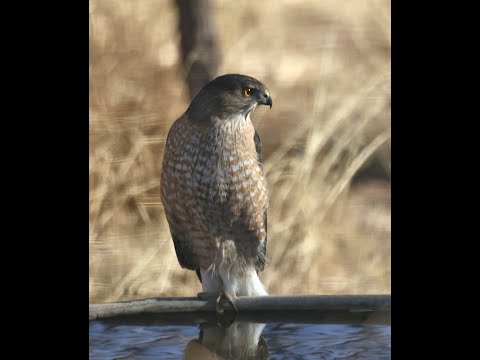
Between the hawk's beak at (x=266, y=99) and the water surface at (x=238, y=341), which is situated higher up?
the hawk's beak at (x=266, y=99)

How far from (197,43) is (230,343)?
1.30m

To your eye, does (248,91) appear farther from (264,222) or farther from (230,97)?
(264,222)

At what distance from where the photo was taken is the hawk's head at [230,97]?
3.20 meters

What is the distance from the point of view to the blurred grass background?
3439mm

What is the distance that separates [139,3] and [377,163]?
125 centimetres

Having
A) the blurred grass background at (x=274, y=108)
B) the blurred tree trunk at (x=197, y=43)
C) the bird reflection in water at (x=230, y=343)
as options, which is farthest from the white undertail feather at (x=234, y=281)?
the blurred tree trunk at (x=197, y=43)

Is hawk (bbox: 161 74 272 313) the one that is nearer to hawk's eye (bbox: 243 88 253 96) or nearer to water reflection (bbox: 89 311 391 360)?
hawk's eye (bbox: 243 88 253 96)

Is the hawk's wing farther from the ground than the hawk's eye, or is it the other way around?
the hawk's eye

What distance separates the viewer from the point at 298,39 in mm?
3488

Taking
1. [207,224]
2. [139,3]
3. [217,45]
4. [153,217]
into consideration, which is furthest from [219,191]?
[139,3]

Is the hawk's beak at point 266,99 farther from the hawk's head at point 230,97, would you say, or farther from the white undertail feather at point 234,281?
the white undertail feather at point 234,281

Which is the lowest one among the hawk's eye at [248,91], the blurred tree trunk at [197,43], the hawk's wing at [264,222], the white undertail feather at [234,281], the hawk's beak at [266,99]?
the white undertail feather at [234,281]

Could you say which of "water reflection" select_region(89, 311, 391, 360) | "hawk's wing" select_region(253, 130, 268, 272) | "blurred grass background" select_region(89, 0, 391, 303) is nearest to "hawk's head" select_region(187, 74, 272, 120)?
"hawk's wing" select_region(253, 130, 268, 272)

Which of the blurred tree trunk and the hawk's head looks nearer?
the hawk's head
